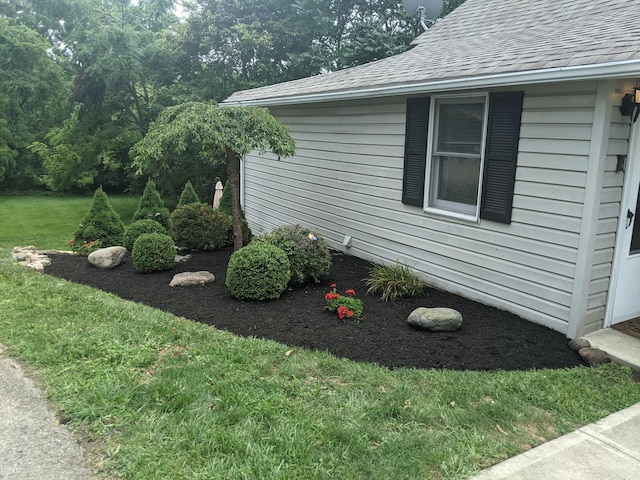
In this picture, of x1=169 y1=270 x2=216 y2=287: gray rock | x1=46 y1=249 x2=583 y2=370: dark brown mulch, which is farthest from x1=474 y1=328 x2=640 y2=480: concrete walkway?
x1=169 y1=270 x2=216 y2=287: gray rock

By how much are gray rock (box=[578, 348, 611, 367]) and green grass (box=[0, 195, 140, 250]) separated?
9513 mm

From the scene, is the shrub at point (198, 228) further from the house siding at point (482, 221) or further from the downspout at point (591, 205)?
the downspout at point (591, 205)

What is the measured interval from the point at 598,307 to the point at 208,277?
4445mm

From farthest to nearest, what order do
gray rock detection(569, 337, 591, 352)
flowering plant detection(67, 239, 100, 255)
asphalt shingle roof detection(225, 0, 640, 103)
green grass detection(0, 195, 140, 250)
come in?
1. green grass detection(0, 195, 140, 250)
2. flowering plant detection(67, 239, 100, 255)
3. gray rock detection(569, 337, 591, 352)
4. asphalt shingle roof detection(225, 0, 640, 103)

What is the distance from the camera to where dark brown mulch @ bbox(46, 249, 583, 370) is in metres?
4.34

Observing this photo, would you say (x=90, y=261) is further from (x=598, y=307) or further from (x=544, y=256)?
(x=598, y=307)

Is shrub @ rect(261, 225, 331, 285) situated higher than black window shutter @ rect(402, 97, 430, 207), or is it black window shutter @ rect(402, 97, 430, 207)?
black window shutter @ rect(402, 97, 430, 207)

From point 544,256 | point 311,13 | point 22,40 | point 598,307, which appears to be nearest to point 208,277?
point 544,256

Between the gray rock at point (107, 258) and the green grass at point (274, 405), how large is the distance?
2746mm

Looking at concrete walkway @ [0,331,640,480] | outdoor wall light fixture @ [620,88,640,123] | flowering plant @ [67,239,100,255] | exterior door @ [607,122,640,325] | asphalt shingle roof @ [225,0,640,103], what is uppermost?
asphalt shingle roof @ [225,0,640,103]

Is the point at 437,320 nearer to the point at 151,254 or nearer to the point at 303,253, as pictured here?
the point at 303,253

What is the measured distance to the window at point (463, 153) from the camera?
5125mm

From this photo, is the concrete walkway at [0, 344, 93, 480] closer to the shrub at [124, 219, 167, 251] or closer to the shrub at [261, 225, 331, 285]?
the shrub at [261, 225, 331, 285]

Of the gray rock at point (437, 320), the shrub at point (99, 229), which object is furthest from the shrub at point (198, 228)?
the gray rock at point (437, 320)
